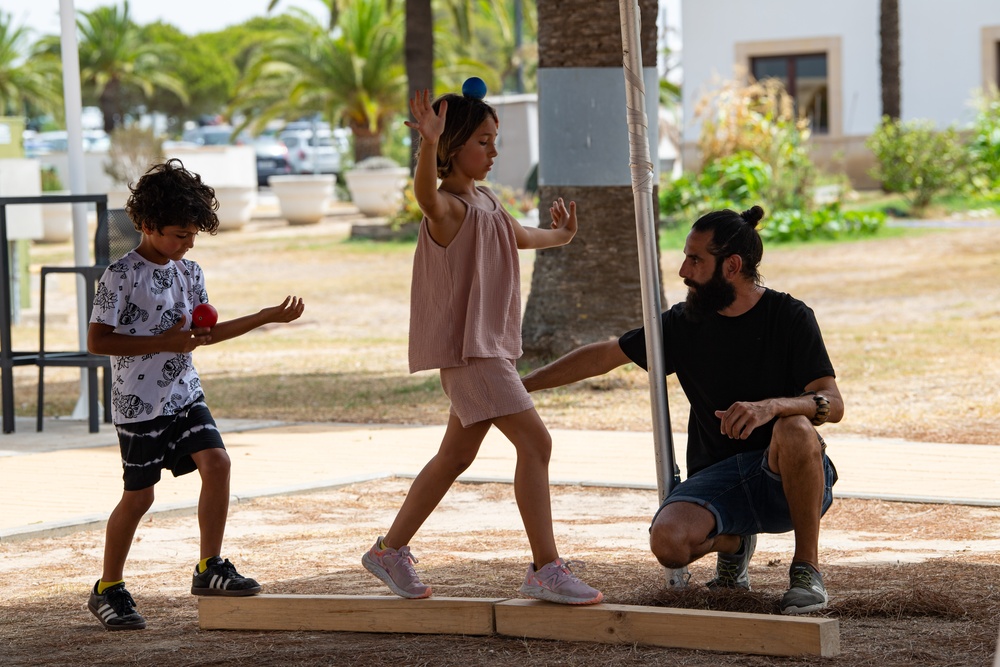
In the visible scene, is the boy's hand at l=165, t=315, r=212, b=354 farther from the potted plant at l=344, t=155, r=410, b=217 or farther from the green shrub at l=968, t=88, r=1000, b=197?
the potted plant at l=344, t=155, r=410, b=217

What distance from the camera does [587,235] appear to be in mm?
10812

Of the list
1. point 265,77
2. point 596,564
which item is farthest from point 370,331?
point 265,77

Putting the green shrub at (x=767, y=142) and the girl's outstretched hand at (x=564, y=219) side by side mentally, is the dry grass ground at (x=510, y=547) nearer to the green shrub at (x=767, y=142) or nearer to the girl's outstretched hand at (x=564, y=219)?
the girl's outstretched hand at (x=564, y=219)

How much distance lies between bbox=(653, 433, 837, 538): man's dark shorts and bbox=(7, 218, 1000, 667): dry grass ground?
0.23 m

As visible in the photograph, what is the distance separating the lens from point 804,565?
4.40 metres

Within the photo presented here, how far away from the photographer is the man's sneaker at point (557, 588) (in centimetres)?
431

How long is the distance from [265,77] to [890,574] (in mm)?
32750

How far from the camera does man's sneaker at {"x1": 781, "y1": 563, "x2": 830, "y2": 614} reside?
170 inches

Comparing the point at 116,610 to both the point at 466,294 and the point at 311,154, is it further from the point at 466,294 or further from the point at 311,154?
the point at 311,154

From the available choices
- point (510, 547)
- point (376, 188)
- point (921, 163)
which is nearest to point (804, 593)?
point (510, 547)

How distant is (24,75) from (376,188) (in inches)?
852

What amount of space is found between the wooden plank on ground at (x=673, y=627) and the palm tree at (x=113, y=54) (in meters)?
48.4

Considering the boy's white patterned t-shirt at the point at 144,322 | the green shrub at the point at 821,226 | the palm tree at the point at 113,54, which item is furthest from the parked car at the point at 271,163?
the boy's white patterned t-shirt at the point at 144,322

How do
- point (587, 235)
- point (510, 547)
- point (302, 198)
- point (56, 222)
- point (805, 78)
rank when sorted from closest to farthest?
point (510, 547) → point (587, 235) → point (56, 222) → point (302, 198) → point (805, 78)
